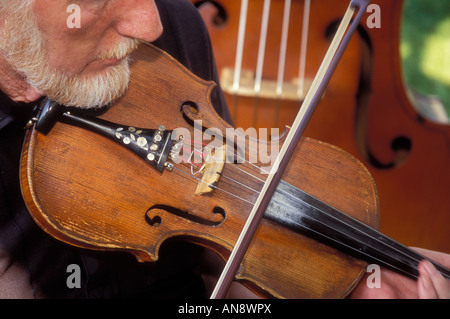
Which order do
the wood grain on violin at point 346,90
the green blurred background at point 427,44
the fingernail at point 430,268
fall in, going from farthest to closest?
the green blurred background at point 427,44
the wood grain on violin at point 346,90
the fingernail at point 430,268

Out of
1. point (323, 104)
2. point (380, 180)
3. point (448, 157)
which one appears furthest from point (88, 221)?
point (448, 157)

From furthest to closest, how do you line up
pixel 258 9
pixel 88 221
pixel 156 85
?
pixel 258 9, pixel 156 85, pixel 88 221

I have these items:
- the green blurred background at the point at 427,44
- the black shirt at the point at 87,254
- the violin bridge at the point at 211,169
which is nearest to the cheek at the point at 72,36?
A: the black shirt at the point at 87,254

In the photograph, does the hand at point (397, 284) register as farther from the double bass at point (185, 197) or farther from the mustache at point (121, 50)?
the mustache at point (121, 50)

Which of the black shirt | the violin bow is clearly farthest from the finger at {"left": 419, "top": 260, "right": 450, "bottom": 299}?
the black shirt

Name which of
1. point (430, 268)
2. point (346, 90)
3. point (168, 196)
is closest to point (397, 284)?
point (430, 268)

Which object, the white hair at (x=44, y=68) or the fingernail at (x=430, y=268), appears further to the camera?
the fingernail at (x=430, y=268)

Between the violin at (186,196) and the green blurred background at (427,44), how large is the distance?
60.1 inches

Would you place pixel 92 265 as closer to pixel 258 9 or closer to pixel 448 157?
pixel 258 9

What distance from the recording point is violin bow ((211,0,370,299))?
0.61 meters

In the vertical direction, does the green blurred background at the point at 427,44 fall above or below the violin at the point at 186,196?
above

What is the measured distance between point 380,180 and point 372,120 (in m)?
0.18

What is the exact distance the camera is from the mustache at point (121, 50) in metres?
0.64
